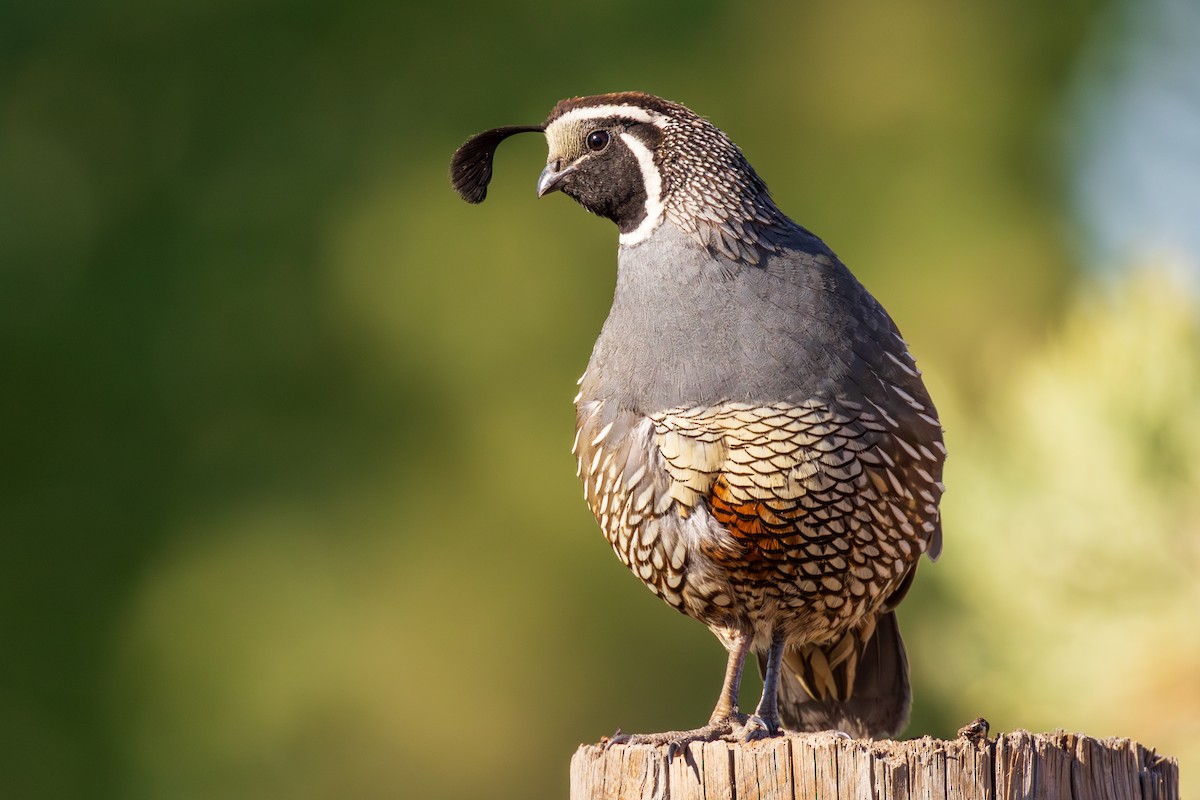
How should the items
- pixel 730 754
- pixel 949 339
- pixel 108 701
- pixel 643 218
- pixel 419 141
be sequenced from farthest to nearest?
pixel 419 141
pixel 108 701
pixel 949 339
pixel 643 218
pixel 730 754

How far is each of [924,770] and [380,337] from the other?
17.2 feet

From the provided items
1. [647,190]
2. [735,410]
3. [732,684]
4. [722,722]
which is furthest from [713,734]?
[647,190]

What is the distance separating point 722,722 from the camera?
2666mm

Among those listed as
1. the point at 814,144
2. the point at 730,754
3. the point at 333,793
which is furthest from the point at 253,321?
the point at 730,754

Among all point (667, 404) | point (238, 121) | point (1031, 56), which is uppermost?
point (1031, 56)

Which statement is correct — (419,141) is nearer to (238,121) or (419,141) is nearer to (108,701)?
(238,121)

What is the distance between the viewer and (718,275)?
2637mm

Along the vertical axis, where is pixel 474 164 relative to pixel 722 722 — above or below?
above

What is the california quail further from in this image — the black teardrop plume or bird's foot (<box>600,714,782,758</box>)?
the black teardrop plume

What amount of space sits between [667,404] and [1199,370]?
3.76 ft

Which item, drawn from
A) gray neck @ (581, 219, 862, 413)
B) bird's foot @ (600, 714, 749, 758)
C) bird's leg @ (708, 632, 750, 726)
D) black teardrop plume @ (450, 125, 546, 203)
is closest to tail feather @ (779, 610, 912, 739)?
bird's leg @ (708, 632, 750, 726)

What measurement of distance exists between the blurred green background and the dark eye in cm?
373

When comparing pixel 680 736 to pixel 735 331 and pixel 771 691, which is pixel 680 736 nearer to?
pixel 771 691

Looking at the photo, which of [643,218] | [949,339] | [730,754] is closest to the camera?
[730,754]
